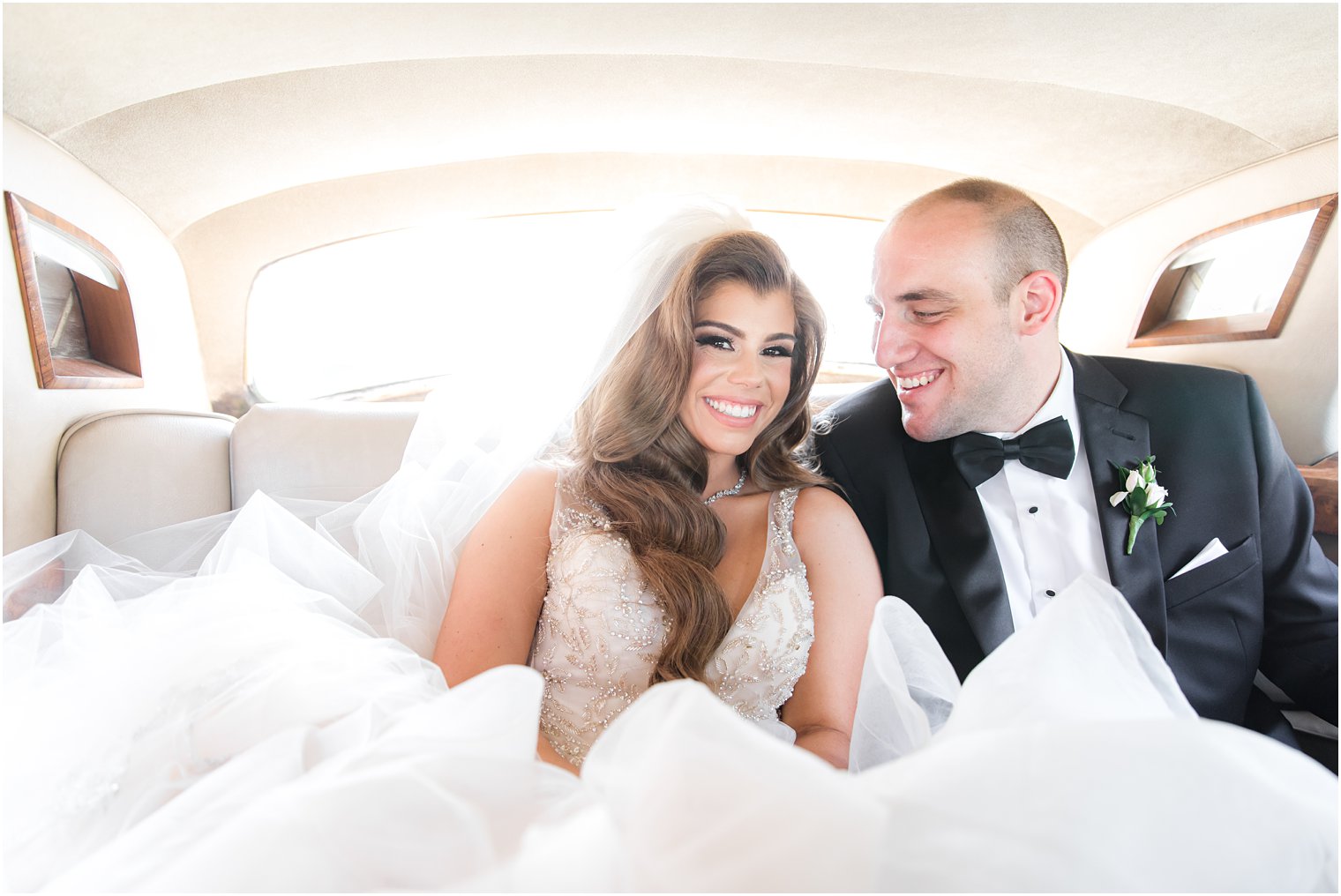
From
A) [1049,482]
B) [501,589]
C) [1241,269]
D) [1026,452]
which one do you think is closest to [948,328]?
[1026,452]

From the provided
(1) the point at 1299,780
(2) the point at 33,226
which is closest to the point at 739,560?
(1) the point at 1299,780

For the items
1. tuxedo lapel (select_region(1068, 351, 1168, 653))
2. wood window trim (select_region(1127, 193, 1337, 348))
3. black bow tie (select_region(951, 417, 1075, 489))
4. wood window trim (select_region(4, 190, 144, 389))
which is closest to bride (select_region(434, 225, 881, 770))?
black bow tie (select_region(951, 417, 1075, 489))

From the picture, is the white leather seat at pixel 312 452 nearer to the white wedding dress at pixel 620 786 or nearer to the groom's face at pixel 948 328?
the white wedding dress at pixel 620 786

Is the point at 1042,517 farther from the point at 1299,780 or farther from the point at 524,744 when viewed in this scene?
the point at 524,744

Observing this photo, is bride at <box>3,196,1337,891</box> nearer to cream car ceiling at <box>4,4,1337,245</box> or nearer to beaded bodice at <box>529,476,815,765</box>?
beaded bodice at <box>529,476,815,765</box>

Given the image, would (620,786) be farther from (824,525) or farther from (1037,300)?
(1037,300)

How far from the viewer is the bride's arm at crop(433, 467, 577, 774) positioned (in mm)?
1871

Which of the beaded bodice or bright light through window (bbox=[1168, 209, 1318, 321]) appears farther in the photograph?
bright light through window (bbox=[1168, 209, 1318, 321])

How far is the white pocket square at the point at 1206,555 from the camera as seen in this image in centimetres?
200

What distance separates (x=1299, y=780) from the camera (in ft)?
3.09

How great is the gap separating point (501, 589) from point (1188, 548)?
5.73 feet

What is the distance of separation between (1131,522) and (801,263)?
7.78ft

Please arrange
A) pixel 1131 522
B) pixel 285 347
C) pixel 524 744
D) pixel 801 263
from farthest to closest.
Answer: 1. pixel 801 263
2. pixel 285 347
3. pixel 1131 522
4. pixel 524 744

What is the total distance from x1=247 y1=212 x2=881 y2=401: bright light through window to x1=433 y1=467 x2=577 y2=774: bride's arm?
4.88 ft
